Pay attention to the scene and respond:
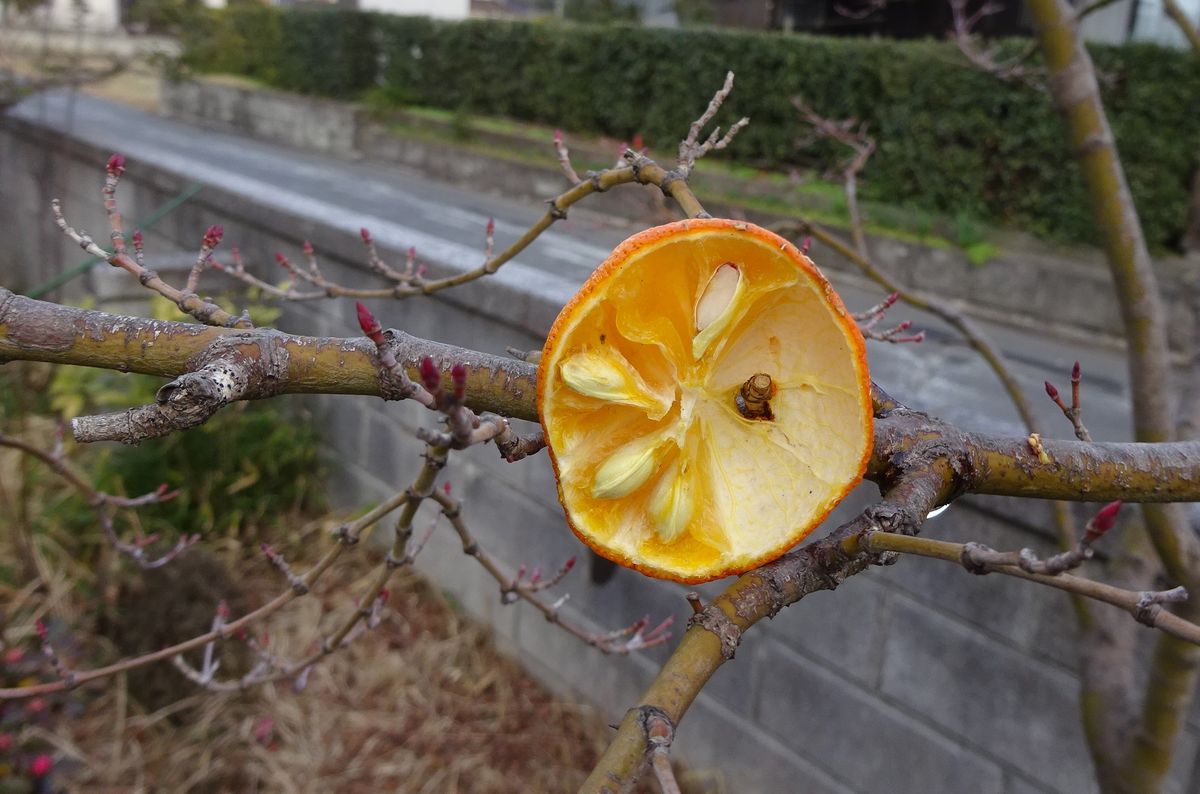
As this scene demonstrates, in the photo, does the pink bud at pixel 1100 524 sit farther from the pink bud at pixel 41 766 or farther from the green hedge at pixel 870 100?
the green hedge at pixel 870 100

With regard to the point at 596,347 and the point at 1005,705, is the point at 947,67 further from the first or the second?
the point at 596,347

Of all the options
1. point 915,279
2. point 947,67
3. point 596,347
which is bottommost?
point 915,279

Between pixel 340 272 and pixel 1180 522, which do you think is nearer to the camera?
pixel 1180 522

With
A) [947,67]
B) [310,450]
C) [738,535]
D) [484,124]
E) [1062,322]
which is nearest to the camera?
[738,535]

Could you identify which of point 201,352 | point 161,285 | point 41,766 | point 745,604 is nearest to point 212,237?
point 161,285

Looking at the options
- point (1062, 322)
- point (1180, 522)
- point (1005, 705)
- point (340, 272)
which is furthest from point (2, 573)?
point (1062, 322)

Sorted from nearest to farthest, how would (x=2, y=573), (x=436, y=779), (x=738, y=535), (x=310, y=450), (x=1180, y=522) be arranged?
(x=738, y=535), (x=1180, y=522), (x=436, y=779), (x=2, y=573), (x=310, y=450)
